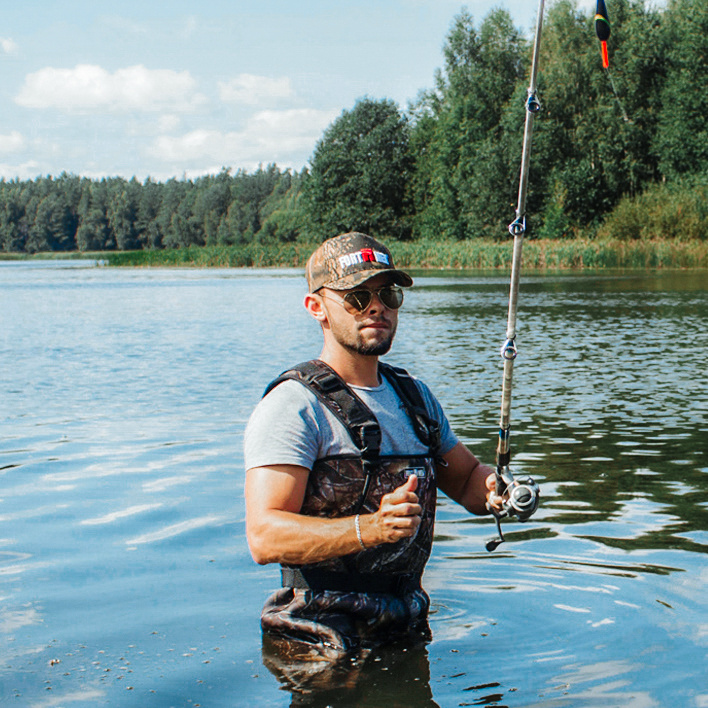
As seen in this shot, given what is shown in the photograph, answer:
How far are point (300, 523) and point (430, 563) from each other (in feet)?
8.65

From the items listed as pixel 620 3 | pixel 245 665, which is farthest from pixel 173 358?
pixel 620 3

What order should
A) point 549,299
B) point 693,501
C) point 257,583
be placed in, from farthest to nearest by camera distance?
point 549,299, point 693,501, point 257,583

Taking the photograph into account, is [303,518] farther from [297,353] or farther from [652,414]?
[297,353]

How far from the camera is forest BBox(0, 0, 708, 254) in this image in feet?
217

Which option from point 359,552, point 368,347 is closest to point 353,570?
point 359,552

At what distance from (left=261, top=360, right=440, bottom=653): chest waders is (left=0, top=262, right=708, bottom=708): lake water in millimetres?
241

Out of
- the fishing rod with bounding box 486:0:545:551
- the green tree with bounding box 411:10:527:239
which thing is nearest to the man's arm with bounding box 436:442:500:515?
the fishing rod with bounding box 486:0:545:551

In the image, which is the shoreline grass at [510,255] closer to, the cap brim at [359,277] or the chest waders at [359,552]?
the chest waders at [359,552]

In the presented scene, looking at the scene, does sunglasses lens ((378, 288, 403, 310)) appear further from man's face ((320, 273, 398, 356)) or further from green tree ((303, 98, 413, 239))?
green tree ((303, 98, 413, 239))

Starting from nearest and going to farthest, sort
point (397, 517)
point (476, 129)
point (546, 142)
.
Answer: point (397, 517) < point (546, 142) < point (476, 129)

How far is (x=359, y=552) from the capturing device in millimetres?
4031

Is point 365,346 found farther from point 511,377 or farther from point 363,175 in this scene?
point 363,175

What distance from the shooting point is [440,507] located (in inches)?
296

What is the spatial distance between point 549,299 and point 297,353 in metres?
13.6
